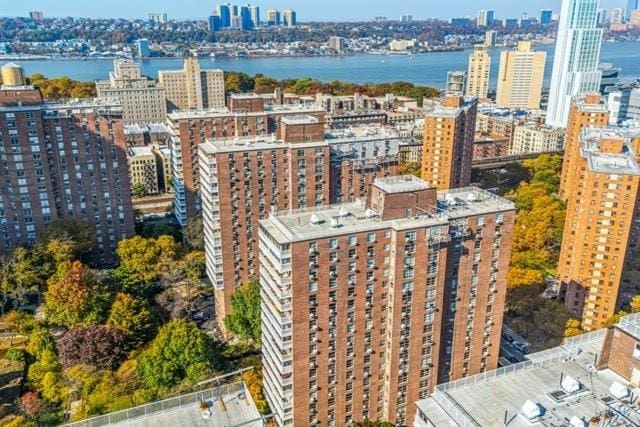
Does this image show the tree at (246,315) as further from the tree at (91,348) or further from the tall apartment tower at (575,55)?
the tall apartment tower at (575,55)

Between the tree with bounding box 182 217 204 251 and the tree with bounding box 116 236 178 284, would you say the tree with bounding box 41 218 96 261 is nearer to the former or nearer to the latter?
the tree with bounding box 116 236 178 284

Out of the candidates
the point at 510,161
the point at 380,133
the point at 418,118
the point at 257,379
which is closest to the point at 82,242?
the point at 257,379

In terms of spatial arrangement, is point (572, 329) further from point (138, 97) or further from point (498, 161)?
point (138, 97)

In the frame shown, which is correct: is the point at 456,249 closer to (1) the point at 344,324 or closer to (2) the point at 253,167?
(1) the point at 344,324

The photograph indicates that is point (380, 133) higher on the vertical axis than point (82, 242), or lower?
higher

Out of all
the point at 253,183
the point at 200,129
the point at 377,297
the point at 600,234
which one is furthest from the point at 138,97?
the point at 377,297
